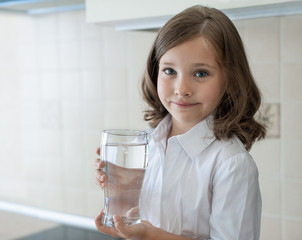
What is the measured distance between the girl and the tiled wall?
1.15ft

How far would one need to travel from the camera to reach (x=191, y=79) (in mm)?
776

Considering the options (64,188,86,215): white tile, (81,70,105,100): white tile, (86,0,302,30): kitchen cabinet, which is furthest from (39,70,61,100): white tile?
(86,0,302,30): kitchen cabinet

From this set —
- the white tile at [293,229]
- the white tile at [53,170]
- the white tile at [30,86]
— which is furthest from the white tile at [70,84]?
the white tile at [293,229]

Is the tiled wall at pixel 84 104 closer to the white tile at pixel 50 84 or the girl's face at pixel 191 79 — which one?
the white tile at pixel 50 84

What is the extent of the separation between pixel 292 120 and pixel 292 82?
101 millimetres

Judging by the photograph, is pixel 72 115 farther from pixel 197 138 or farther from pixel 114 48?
pixel 197 138

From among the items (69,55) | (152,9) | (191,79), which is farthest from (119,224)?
(69,55)

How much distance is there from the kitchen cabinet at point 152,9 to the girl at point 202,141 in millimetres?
41

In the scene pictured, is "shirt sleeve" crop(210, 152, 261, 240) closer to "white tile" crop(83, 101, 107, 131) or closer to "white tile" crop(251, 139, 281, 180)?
"white tile" crop(251, 139, 281, 180)

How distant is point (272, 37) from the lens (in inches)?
46.9

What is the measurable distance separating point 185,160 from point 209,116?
0.10m

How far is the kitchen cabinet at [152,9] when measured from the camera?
804mm

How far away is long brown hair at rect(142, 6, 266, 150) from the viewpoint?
0.79m

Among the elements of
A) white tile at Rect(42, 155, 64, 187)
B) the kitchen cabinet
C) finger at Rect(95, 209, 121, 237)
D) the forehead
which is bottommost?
white tile at Rect(42, 155, 64, 187)
